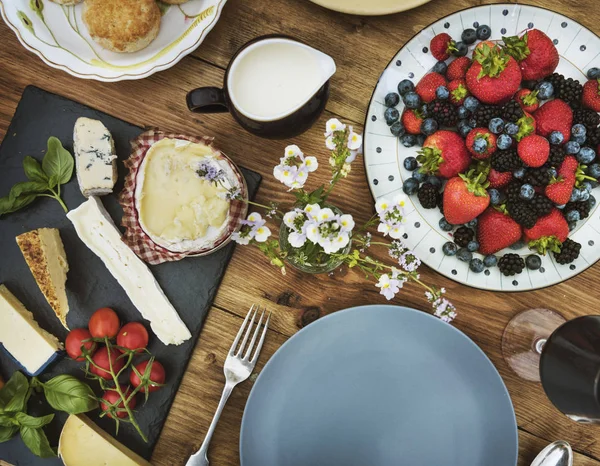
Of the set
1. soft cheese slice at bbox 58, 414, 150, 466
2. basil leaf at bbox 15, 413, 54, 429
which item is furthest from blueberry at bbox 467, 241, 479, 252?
basil leaf at bbox 15, 413, 54, 429

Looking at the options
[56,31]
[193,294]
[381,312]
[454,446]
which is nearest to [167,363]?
[193,294]

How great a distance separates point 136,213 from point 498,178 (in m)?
0.70

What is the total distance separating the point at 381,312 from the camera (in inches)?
39.6

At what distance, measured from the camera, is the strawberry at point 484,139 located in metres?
0.97

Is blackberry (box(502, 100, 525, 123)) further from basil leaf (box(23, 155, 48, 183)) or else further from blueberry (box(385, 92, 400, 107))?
basil leaf (box(23, 155, 48, 183))

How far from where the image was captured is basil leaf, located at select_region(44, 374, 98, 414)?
105cm

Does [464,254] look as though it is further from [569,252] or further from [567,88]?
[567,88]

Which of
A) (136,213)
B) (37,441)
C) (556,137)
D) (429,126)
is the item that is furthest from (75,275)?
(556,137)

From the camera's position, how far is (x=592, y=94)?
0.99m

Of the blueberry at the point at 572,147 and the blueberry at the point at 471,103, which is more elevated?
the blueberry at the point at 572,147

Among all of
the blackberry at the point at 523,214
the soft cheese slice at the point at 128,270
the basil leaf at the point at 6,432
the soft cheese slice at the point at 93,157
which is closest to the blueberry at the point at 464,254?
the blackberry at the point at 523,214

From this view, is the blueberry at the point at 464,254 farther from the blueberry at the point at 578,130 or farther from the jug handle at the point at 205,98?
the jug handle at the point at 205,98

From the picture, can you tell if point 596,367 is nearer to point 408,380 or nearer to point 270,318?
point 408,380

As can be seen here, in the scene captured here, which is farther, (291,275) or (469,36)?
(291,275)
